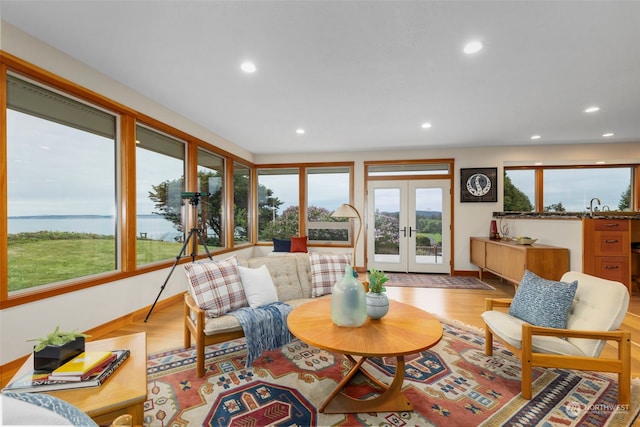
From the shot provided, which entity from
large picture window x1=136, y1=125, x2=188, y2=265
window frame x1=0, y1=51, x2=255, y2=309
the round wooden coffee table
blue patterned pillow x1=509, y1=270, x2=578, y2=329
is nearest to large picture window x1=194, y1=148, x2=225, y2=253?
window frame x1=0, y1=51, x2=255, y2=309

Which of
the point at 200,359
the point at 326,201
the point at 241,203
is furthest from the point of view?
the point at 326,201

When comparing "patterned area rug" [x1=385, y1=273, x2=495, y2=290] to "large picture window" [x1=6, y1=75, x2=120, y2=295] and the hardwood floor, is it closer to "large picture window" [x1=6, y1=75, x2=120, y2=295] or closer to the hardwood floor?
the hardwood floor

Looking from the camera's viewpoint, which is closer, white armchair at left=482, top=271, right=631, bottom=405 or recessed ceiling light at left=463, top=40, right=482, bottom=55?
white armchair at left=482, top=271, right=631, bottom=405

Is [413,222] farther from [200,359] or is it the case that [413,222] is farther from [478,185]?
[200,359]

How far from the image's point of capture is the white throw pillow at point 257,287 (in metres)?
2.48

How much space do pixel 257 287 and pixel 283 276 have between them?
0.41 m

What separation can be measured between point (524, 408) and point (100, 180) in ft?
13.8

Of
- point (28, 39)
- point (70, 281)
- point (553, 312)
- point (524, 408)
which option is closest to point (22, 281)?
point (70, 281)

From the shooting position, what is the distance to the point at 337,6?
188 centimetres

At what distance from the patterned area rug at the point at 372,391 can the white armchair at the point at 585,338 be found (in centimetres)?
20

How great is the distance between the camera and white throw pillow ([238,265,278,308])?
8.15 ft

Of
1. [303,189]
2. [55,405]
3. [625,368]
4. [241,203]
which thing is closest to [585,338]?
[625,368]

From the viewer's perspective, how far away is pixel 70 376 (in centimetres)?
128

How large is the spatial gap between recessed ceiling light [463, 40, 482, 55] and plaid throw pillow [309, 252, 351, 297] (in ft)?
7.37
